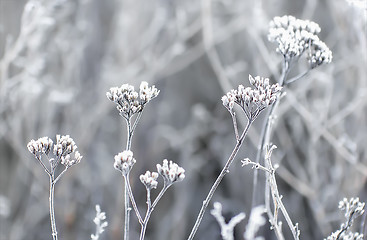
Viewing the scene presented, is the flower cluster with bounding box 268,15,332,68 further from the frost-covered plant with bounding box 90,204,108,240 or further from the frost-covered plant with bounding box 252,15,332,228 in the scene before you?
the frost-covered plant with bounding box 90,204,108,240

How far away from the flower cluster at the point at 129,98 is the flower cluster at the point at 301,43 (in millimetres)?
472

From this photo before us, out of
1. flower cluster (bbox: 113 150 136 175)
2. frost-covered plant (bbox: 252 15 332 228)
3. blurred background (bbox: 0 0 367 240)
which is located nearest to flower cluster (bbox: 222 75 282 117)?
frost-covered plant (bbox: 252 15 332 228)

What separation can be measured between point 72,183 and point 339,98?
6.78 ft

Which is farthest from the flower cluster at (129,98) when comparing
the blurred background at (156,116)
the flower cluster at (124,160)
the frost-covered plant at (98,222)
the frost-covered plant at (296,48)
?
the blurred background at (156,116)

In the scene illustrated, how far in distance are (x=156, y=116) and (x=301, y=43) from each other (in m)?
2.06

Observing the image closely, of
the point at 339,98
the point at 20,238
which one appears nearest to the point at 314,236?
the point at 339,98

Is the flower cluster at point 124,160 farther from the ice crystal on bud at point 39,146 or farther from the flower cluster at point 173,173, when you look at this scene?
the ice crystal on bud at point 39,146

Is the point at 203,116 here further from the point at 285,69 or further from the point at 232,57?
the point at 285,69

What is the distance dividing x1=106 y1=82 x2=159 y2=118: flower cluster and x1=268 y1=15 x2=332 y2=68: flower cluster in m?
0.47

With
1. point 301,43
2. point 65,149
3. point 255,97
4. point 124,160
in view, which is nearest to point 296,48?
point 301,43

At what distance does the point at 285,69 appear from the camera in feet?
4.65

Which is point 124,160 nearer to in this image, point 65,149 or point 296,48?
point 65,149

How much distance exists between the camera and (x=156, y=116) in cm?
335

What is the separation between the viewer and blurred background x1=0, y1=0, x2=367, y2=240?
2.73 m
